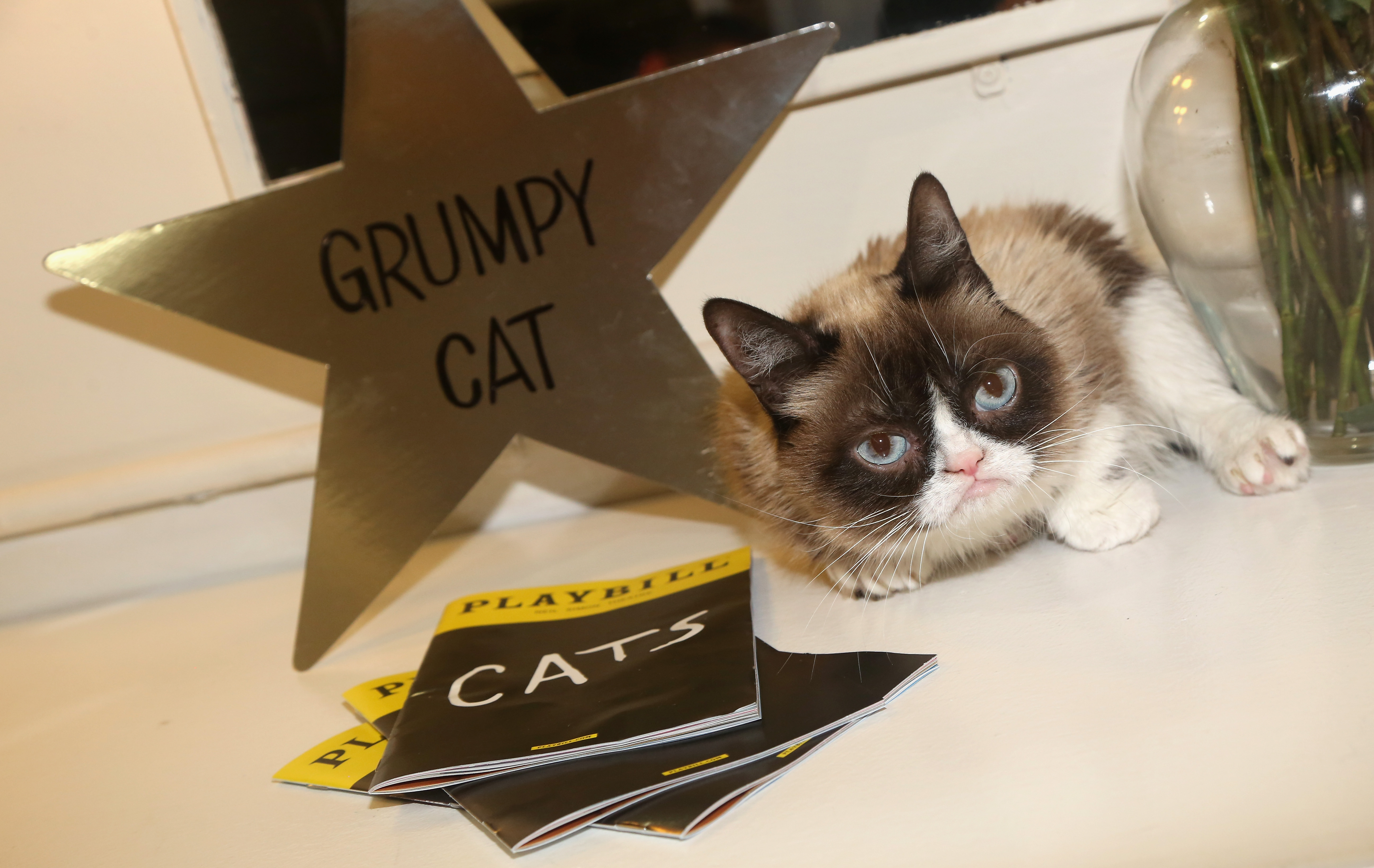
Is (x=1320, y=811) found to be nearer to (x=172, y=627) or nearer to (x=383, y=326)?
(x=383, y=326)

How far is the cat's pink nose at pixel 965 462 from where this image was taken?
0.86m

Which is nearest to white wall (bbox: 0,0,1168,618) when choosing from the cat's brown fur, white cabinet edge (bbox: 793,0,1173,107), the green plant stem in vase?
white cabinet edge (bbox: 793,0,1173,107)

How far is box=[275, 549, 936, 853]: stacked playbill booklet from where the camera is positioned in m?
0.72

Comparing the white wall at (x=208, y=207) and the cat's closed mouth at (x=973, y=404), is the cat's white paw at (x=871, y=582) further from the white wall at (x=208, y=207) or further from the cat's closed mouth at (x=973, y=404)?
the white wall at (x=208, y=207)

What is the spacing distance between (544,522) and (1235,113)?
114 cm

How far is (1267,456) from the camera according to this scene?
990 millimetres

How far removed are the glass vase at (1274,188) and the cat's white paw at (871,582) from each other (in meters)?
0.47

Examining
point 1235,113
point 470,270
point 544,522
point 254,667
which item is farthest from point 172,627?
point 1235,113

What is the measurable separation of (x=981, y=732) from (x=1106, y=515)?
0.38 metres

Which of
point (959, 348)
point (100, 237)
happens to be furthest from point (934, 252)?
point (100, 237)

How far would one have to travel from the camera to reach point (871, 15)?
1.31m

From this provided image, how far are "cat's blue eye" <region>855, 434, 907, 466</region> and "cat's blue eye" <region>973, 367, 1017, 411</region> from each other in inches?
3.3

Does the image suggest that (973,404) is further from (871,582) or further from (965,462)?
(871,582)

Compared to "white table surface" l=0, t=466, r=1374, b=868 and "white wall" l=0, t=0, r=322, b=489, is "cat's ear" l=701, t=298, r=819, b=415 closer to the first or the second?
"white table surface" l=0, t=466, r=1374, b=868
